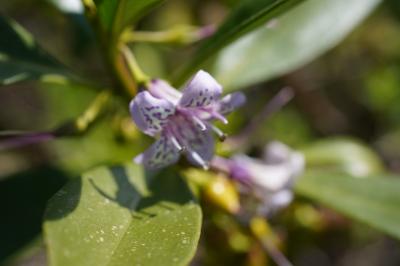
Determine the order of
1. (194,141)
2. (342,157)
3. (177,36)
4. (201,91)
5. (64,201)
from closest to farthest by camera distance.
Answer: (64,201)
(201,91)
(194,141)
(177,36)
(342,157)

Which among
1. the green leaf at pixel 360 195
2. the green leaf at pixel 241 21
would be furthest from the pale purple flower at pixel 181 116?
the green leaf at pixel 360 195

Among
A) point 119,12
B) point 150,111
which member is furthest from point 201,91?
point 119,12

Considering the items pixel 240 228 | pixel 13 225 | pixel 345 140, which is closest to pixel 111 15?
pixel 13 225

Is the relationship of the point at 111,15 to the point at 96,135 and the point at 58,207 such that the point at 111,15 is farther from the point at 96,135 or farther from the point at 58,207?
the point at 96,135

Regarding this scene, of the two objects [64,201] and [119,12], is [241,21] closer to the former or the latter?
[119,12]

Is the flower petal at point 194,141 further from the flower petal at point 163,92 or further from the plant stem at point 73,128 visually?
the plant stem at point 73,128

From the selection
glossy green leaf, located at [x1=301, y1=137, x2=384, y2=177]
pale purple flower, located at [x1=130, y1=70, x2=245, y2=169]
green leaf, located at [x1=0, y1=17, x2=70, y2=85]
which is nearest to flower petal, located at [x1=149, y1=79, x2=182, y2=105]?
pale purple flower, located at [x1=130, y1=70, x2=245, y2=169]

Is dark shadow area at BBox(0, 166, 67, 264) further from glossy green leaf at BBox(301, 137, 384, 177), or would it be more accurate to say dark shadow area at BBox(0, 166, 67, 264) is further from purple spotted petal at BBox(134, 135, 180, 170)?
glossy green leaf at BBox(301, 137, 384, 177)
